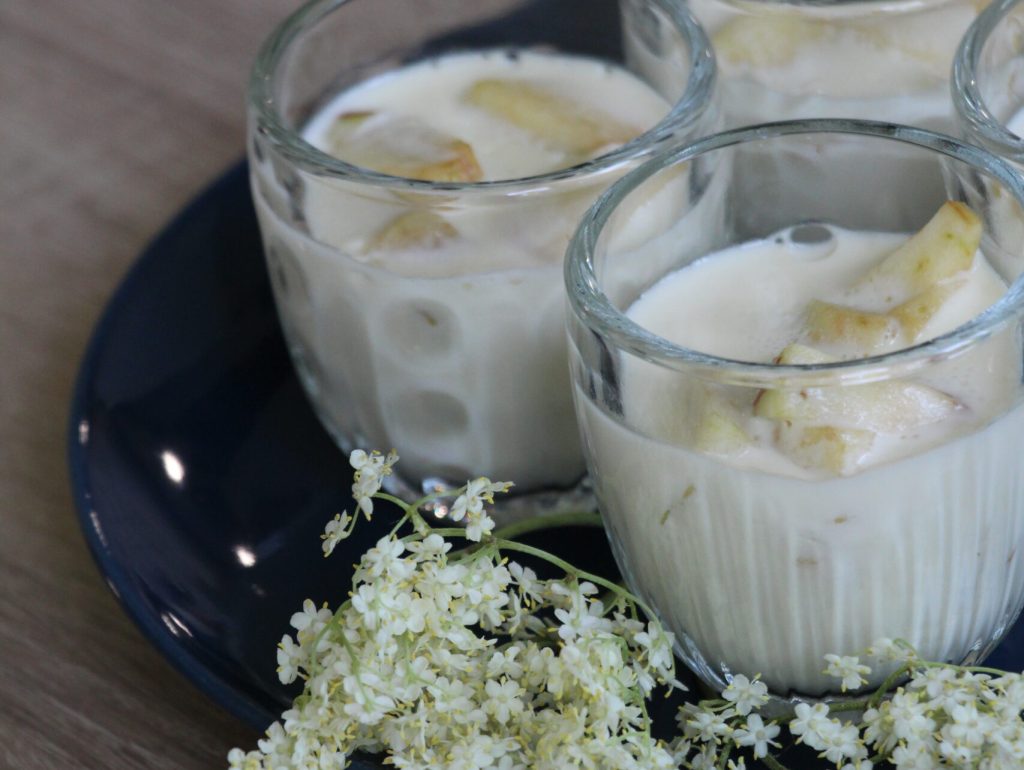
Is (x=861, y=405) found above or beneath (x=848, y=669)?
above

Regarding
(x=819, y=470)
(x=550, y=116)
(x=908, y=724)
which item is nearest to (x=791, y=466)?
(x=819, y=470)

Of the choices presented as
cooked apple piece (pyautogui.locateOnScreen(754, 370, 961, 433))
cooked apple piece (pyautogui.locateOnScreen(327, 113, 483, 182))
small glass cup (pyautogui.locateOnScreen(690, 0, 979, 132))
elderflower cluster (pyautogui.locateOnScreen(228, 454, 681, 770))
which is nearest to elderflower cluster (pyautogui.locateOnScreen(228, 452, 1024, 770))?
elderflower cluster (pyautogui.locateOnScreen(228, 454, 681, 770))

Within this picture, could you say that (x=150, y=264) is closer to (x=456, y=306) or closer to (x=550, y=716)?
(x=456, y=306)

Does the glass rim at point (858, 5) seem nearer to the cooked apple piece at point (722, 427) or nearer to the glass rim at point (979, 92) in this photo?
the glass rim at point (979, 92)

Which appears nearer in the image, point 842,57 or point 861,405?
point 861,405

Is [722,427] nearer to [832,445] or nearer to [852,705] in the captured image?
[832,445]

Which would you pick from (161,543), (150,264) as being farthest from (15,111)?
(161,543)
